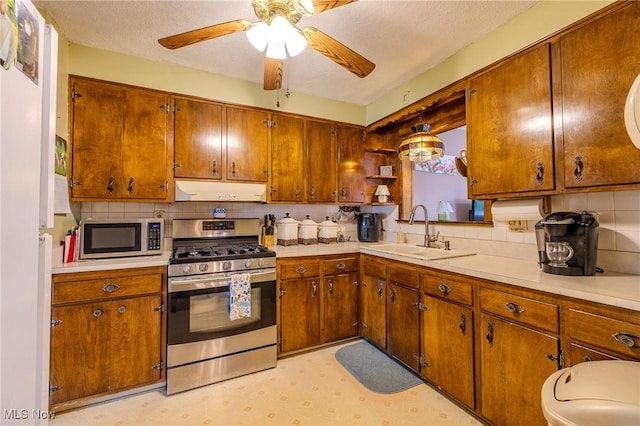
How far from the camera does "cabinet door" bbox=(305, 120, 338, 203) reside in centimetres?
301

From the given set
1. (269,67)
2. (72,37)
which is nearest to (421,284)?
(269,67)

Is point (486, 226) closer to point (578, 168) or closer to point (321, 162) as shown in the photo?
point (578, 168)

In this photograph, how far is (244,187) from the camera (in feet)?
8.65

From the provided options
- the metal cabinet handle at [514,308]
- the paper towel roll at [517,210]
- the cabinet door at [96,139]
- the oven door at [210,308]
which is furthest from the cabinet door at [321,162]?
the metal cabinet handle at [514,308]

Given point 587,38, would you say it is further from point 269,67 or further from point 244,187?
point 244,187

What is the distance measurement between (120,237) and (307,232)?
1.67 metres

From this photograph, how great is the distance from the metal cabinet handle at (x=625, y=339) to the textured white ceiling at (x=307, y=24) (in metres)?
1.96

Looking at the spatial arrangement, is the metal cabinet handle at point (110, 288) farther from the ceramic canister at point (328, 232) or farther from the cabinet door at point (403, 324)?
the cabinet door at point (403, 324)

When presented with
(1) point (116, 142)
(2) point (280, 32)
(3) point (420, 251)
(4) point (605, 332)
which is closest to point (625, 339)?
(4) point (605, 332)

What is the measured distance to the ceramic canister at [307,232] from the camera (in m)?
3.04

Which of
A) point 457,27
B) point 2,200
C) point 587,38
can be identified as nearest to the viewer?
point 2,200

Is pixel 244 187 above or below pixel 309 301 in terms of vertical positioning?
above

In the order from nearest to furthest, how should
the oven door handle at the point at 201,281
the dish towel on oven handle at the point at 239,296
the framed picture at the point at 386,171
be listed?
the oven door handle at the point at 201,281, the dish towel on oven handle at the point at 239,296, the framed picture at the point at 386,171

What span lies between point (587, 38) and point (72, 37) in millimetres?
3406
